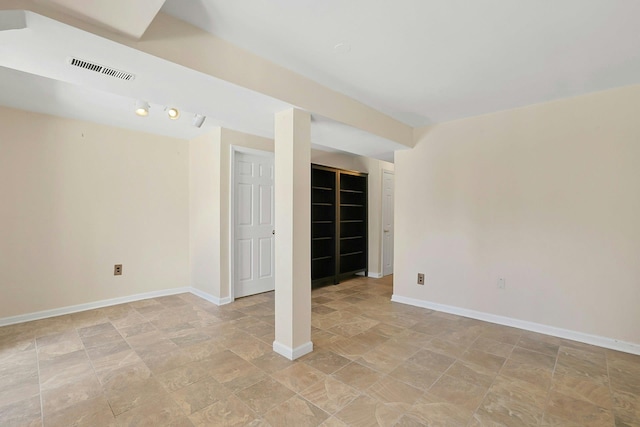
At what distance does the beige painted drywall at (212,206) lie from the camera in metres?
3.77

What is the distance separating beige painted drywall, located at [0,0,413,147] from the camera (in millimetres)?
1490

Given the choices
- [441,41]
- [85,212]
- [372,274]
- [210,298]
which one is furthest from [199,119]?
[372,274]

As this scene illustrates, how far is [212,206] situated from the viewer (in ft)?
12.8

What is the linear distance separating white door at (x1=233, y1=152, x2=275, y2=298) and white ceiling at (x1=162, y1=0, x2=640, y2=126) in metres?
2.01

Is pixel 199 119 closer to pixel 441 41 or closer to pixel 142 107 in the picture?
pixel 142 107

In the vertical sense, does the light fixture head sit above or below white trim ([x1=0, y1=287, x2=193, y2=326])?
above

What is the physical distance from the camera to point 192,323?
3.11 m

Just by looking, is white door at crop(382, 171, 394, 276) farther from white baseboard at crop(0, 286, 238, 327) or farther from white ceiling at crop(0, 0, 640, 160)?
white baseboard at crop(0, 286, 238, 327)

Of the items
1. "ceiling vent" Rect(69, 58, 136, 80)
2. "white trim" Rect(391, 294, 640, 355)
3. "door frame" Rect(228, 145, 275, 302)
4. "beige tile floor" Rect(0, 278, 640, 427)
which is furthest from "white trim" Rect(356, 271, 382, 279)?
"ceiling vent" Rect(69, 58, 136, 80)

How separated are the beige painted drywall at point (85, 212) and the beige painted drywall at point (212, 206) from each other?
0.73ft

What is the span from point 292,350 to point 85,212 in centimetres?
317

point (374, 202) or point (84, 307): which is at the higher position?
point (374, 202)

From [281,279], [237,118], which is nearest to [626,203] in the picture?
[281,279]

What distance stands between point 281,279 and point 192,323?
1.40 m
